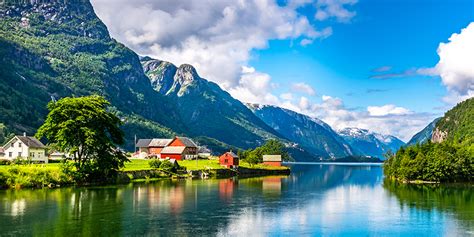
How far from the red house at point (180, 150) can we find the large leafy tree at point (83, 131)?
75792 mm

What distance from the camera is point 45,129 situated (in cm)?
9088

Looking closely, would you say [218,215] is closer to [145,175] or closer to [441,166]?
[145,175]

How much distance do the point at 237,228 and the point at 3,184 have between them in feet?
169

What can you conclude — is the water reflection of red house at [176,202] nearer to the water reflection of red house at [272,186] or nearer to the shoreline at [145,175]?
the water reflection of red house at [272,186]

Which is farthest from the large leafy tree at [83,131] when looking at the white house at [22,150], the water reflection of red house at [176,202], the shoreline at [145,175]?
the white house at [22,150]

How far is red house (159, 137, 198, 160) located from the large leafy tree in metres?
75.8

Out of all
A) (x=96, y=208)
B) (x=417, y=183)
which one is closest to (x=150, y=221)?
(x=96, y=208)

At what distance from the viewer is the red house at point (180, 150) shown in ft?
569

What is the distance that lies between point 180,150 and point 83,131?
277 feet

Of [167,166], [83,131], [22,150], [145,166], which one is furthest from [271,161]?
[83,131]

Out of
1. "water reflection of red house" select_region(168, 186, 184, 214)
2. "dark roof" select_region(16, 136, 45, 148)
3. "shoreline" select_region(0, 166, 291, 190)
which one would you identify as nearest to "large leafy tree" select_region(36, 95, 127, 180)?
"shoreline" select_region(0, 166, 291, 190)

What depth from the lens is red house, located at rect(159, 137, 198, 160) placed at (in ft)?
569

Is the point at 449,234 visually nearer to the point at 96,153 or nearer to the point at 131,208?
the point at 131,208

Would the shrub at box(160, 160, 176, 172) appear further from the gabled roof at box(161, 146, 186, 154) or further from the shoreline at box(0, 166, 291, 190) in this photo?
the gabled roof at box(161, 146, 186, 154)
